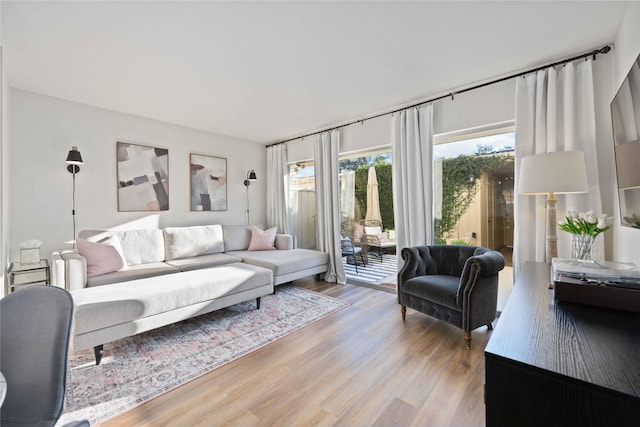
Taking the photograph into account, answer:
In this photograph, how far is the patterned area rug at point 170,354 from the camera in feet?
5.47

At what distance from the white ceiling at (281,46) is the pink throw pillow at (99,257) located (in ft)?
5.44

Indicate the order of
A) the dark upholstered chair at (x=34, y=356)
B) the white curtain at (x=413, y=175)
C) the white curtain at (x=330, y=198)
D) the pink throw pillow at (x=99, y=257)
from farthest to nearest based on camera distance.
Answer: the white curtain at (x=330, y=198), the white curtain at (x=413, y=175), the pink throw pillow at (x=99, y=257), the dark upholstered chair at (x=34, y=356)

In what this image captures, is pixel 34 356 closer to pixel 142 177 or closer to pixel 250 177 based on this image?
pixel 142 177

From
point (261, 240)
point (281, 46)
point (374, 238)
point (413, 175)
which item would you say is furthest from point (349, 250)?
point (281, 46)

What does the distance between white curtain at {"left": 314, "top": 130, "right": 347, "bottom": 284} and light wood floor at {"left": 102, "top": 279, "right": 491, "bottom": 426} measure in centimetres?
162

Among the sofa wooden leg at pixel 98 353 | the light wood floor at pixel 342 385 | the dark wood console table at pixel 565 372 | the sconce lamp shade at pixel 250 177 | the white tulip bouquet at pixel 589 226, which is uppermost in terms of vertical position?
the sconce lamp shade at pixel 250 177

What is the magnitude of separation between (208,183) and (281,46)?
2905 millimetres

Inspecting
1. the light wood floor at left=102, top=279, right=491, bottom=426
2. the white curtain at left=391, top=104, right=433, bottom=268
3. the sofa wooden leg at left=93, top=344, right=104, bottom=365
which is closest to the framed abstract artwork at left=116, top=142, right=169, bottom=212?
the sofa wooden leg at left=93, top=344, right=104, bottom=365

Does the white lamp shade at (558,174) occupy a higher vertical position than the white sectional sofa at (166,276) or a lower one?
higher

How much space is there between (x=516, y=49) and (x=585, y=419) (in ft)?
8.44

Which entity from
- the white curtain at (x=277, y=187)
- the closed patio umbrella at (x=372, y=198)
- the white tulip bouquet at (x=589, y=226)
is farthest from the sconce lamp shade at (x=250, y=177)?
the white tulip bouquet at (x=589, y=226)

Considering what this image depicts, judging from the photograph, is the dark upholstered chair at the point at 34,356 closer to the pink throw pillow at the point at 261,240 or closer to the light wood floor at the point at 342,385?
the light wood floor at the point at 342,385

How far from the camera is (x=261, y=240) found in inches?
174

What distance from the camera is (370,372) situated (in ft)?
6.29
